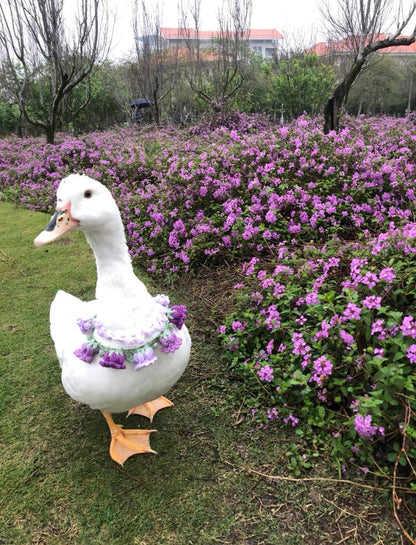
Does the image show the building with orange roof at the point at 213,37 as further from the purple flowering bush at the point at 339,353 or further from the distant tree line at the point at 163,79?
the purple flowering bush at the point at 339,353

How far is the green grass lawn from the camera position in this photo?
1780 mm

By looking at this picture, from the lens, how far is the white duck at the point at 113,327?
1.66 m

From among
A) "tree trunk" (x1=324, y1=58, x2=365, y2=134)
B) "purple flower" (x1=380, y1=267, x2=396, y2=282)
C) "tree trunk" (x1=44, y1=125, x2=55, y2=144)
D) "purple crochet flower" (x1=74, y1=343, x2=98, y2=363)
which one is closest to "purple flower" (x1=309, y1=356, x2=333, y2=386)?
"purple flower" (x1=380, y1=267, x2=396, y2=282)

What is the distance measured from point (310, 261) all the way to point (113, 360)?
1723 mm

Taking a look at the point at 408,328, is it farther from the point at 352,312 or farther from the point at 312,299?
the point at 312,299

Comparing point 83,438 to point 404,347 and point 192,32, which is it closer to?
point 404,347

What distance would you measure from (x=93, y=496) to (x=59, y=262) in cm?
341

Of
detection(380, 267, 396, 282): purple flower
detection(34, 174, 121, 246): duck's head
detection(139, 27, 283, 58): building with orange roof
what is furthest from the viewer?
detection(139, 27, 283, 58): building with orange roof

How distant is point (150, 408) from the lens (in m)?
2.46

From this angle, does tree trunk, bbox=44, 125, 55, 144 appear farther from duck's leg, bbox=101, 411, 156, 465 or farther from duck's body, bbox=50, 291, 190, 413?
duck's leg, bbox=101, 411, 156, 465

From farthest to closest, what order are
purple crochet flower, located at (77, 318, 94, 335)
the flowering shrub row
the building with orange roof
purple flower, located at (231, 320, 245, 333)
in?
the building with orange roof
purple flower, located at (231, 320, 245, 333)
the flowering shrub row
purple crochet flower, located at (77, 318, 94, 335)

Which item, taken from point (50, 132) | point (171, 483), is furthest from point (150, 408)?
point (50, 132)

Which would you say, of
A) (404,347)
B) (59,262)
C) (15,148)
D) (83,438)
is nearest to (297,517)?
(404,347)

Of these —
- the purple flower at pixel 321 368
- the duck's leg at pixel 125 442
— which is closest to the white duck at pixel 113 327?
the duck's leg at pixel 125 442
